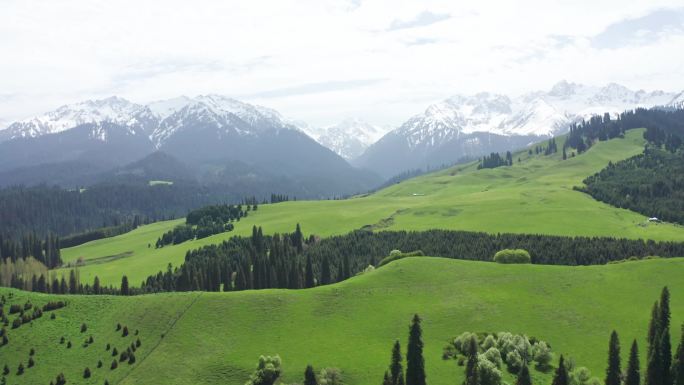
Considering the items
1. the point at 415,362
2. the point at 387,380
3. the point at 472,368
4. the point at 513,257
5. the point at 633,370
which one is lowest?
the point at 633,370

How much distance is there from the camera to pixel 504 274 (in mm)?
139875

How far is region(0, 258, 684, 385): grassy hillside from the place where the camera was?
105500 mm

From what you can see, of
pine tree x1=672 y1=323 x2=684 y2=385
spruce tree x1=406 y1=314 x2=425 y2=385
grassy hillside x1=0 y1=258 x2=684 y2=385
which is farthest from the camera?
grassy hillside x1=0 y1=258 x2=684 y2=385

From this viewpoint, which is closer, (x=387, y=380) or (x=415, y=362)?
(x=387, y=380)

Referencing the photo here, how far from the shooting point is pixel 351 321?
12025 centimetres

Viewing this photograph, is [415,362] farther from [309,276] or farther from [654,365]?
[309,276]

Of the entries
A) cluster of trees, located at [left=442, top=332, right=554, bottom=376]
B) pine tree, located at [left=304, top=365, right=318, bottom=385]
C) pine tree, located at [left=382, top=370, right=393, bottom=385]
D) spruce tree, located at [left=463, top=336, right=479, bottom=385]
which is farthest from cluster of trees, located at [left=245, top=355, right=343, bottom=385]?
spruce tree, located at [left=463, top=336, right=479, bottom=385]

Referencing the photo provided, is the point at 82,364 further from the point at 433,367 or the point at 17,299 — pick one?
the point at 433,367

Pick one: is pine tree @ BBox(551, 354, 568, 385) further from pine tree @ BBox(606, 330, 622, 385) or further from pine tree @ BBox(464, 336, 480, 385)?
pine tree @ BBox(464, 336, 480, 385)

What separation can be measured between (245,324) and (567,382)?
199 ft

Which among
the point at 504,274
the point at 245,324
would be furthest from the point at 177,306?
the point at 504,274

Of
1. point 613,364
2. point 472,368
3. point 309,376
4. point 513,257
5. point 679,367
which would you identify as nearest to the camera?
point 679,367

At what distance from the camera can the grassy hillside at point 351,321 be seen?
4154 inches

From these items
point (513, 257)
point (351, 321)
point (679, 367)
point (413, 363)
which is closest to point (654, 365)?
point (679, 367)
